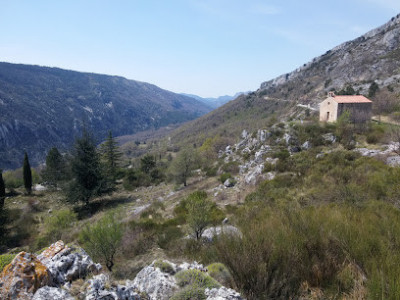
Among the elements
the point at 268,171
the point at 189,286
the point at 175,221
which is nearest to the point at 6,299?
the point at 189,286

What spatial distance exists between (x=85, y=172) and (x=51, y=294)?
2621 centimetres

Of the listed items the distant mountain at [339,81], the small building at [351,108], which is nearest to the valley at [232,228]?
the small building at [351,108]

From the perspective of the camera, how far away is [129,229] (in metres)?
12.6

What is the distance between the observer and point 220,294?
3.63m

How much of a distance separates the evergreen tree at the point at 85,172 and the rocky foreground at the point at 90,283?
79.1 feet

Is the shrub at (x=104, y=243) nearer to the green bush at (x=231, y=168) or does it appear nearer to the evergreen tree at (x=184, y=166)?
the green bush at (x=231, y=168)

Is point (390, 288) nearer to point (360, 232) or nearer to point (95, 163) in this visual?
point (360, 232)

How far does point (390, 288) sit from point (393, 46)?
330 feet

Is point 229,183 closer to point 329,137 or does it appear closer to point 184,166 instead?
point 184,166

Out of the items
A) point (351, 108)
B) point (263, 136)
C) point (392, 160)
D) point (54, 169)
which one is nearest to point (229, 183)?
point (263, 136)

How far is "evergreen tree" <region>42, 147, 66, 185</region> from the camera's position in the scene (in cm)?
3991

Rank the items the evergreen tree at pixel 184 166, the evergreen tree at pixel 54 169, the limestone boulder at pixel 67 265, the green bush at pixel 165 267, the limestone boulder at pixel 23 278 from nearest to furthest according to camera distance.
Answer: the limestone boulder at pixel 23 278
the limestone boulder at pixel 67 265
the green bush at pixel 165 267
the evergreen tree at pixel 184 166
the evergreen tree at pixel 54 169

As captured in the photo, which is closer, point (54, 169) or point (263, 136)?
point (263, 136)

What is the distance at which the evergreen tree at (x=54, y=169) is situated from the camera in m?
39.9
